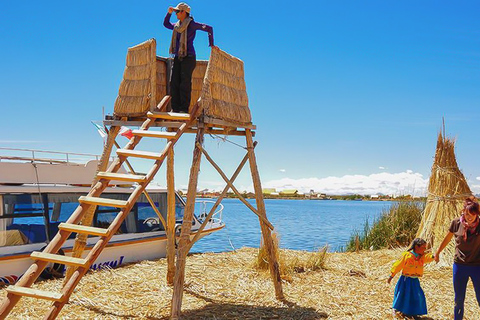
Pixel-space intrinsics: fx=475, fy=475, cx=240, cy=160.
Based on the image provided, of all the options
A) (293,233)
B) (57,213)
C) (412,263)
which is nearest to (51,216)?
(57,213)

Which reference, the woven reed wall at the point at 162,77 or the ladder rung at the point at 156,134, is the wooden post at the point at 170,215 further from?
the ladder rung at the point at 156,134

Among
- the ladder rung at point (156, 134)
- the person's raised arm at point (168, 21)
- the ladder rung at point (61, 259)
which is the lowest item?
the ladder rung at point (61, 259)

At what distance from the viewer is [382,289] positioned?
9648 mm

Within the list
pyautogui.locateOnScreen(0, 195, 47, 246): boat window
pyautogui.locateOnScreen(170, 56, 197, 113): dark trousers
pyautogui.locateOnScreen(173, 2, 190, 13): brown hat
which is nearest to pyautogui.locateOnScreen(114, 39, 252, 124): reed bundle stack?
pyautogui.locateOnScreen(170, 56, 197, 113): dark trousers

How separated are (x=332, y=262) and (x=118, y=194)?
19.5ft

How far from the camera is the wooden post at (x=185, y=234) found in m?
6.67

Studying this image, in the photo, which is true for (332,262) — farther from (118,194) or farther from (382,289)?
(118,194)

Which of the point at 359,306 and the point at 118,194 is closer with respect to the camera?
the point at 359,306

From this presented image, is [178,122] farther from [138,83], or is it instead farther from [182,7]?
[182,7]

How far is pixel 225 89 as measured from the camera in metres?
8.16

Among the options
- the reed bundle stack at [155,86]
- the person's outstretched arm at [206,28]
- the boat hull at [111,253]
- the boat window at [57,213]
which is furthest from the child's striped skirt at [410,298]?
the boat window at [57,213]

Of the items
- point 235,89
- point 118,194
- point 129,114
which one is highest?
point 235,89

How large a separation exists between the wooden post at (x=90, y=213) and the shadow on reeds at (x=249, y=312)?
1.66m

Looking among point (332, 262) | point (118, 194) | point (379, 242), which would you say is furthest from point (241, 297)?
point (379, 242)
